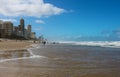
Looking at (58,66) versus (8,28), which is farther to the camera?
(8,28)

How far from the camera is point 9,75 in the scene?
934 centimetres

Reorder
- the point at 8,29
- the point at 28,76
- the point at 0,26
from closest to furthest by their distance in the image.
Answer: the point at 28,76
the point at 8,29
the point at 0,26

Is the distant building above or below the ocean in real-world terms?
above

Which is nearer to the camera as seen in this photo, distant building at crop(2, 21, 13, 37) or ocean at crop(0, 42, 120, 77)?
ocean at crop(0, 42, 120, 77)

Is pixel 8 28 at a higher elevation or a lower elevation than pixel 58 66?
higher

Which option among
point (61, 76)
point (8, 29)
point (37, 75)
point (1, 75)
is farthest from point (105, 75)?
point (8, 29)

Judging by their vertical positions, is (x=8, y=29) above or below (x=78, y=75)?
above

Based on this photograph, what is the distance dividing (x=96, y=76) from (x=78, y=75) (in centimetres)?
76

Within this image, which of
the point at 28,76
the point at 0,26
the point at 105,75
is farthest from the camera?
the point at 0,26

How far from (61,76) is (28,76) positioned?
1.35 metres

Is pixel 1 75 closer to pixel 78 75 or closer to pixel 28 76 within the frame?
pixel 28 76

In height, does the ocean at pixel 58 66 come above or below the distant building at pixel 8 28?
below

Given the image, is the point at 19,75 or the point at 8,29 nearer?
the point at 19,75

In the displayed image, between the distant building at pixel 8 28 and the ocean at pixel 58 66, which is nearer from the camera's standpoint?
the ocean at pixel 58 66
